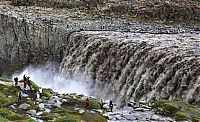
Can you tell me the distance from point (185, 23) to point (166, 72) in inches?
1072

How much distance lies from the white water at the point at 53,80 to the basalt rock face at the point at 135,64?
2.73ft

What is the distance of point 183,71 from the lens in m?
34.8

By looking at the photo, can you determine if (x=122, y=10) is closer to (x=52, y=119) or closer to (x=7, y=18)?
(x=7, y=18)

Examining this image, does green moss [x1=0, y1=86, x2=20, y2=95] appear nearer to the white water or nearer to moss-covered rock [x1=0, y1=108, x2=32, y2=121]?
moss-covered rock [x1=0, y1=108, x2=32, y2=121]

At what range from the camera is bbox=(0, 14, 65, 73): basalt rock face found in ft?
183

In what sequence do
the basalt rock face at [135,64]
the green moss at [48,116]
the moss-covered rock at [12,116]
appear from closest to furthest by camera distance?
the moss-covered rock at [12,116], the green moss at [48,116], the basalt rock face at [135,64]

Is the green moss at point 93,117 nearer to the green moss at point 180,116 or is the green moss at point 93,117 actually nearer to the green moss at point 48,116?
the green moss at point 48,116

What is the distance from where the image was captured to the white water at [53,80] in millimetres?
45656

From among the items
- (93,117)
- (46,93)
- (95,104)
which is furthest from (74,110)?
(46,93)

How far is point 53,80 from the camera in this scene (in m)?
52.0

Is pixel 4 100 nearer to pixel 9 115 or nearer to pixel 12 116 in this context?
pixel 9 115

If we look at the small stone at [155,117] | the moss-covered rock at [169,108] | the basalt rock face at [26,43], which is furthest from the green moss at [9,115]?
the basalt rock face at [26,43]

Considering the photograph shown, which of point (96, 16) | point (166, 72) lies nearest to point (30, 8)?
point (96, 16)

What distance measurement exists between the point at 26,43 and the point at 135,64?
20.8 metres
